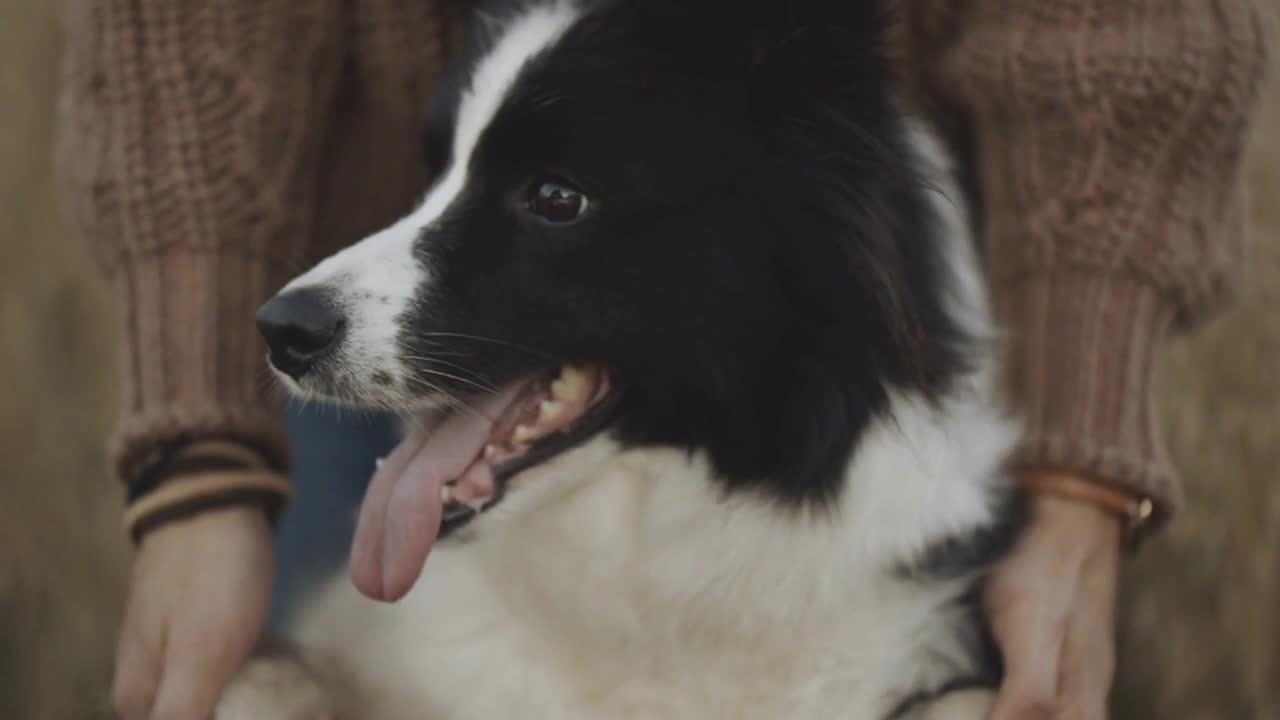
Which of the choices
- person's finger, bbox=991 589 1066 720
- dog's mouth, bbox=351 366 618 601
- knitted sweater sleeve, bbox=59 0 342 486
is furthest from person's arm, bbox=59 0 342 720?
person's finger, bbox=991 589 1066 720

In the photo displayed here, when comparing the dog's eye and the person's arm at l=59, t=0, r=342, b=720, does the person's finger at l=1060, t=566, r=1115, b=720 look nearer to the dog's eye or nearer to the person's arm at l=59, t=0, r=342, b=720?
the dog's eye

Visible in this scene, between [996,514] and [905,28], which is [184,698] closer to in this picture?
[996,514]

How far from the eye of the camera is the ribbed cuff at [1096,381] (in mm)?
1834

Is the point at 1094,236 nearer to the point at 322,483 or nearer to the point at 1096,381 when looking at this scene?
the point at 1096,381

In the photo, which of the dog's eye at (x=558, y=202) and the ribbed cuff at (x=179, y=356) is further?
the ribbed cuff at (x=179, y=356)

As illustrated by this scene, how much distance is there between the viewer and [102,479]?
3561 millimetres

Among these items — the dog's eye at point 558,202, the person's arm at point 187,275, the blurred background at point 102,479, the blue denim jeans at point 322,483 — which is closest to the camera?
the dog's eye at point 558,202

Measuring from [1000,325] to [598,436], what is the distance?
25.9 inches

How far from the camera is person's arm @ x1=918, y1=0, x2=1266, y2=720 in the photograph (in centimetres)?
179

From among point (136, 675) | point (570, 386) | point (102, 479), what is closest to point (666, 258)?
point (570, 386)

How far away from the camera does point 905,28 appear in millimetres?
1983

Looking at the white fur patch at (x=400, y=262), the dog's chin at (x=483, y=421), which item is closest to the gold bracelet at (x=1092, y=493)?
the dog's chin at (x=483, y=421)

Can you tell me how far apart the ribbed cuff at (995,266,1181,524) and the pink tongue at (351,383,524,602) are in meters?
0.75

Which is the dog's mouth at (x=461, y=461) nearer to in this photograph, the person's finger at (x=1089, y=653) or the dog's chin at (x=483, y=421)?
the dog's chin at (x=483, y=421)
